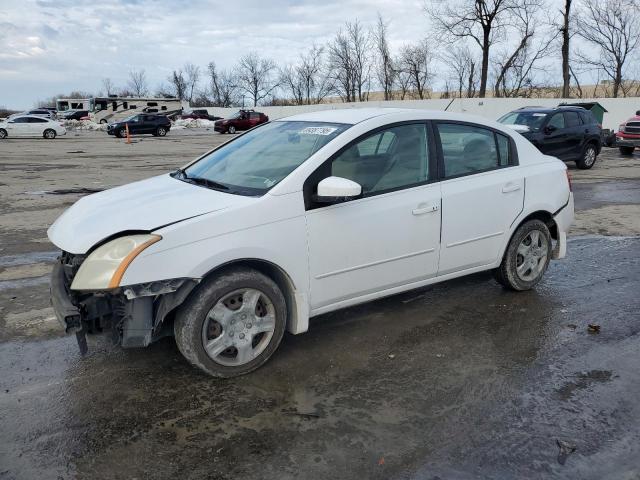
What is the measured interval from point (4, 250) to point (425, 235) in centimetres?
548

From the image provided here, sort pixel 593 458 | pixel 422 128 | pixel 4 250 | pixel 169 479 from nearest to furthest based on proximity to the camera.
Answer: pixel 169 479 → pixel 593 458 → pixel 422 128 → pixel 4 250

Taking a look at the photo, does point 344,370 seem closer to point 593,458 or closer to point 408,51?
point 593,458

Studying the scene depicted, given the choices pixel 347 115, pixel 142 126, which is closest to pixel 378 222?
pixel 347 115

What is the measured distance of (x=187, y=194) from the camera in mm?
3793

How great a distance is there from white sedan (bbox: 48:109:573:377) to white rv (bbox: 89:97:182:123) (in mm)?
60500

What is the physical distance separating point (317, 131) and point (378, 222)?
863mm

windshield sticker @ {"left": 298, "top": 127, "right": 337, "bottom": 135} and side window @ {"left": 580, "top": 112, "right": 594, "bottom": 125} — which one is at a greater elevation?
windshield sticker @ {"left": 298, "top": 127, "right": 337, "bottom": 135}

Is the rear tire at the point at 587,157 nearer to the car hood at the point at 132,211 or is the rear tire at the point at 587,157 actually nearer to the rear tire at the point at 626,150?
the rear tire at the point at 626,150

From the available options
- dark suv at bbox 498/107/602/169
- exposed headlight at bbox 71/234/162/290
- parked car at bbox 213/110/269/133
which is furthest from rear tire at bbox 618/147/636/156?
parked car at bbox 213/110/269/133

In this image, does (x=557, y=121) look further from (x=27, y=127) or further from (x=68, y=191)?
(x=27, y=127)

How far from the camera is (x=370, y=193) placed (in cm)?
399

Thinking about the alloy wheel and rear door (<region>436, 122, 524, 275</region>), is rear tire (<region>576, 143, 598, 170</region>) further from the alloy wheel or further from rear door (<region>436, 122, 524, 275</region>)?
the alloy wheel

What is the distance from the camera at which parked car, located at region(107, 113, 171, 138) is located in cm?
3747

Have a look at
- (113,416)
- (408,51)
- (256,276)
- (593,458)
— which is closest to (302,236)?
(256,276)
